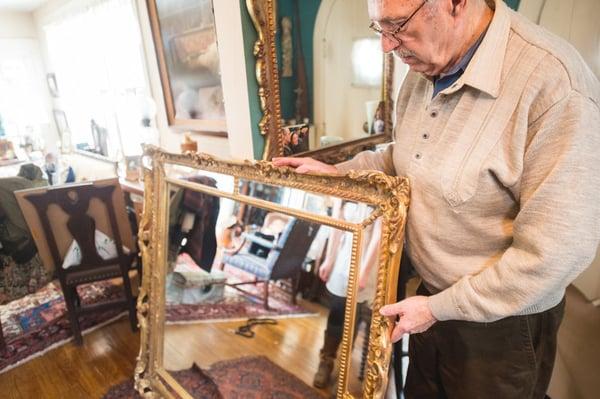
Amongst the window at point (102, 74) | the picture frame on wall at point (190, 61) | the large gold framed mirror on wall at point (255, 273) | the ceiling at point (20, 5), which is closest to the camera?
the large gold framed mirror on wall at point (255, 273)

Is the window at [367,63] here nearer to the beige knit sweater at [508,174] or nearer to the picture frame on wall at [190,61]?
the beige knit sweater at [508,174]

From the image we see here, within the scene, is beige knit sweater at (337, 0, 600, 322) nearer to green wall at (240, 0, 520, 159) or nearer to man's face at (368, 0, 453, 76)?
man's face at (368, 0, 453, 76)

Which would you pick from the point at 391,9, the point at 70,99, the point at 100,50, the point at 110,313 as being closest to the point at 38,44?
the point at 70,99

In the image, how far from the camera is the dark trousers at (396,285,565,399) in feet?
2.49

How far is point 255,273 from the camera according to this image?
3.99 feet

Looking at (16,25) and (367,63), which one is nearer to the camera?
(367,63)

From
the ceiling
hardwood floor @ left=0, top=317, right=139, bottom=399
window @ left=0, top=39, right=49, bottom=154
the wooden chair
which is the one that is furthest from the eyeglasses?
window @ left=0, top=39, right=49, bottom=154

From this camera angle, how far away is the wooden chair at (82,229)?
1.67 metres

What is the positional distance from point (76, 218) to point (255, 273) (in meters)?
1.14

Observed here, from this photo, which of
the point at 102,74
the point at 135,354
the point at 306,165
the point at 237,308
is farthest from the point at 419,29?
the point at 102,74

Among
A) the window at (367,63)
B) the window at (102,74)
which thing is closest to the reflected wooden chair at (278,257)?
the window at (367,63)

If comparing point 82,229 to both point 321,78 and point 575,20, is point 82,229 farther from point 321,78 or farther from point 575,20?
point 575,20

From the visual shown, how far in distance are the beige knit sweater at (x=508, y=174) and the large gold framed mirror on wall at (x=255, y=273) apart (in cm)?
10

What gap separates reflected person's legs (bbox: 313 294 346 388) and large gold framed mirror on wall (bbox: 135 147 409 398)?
3 cm
